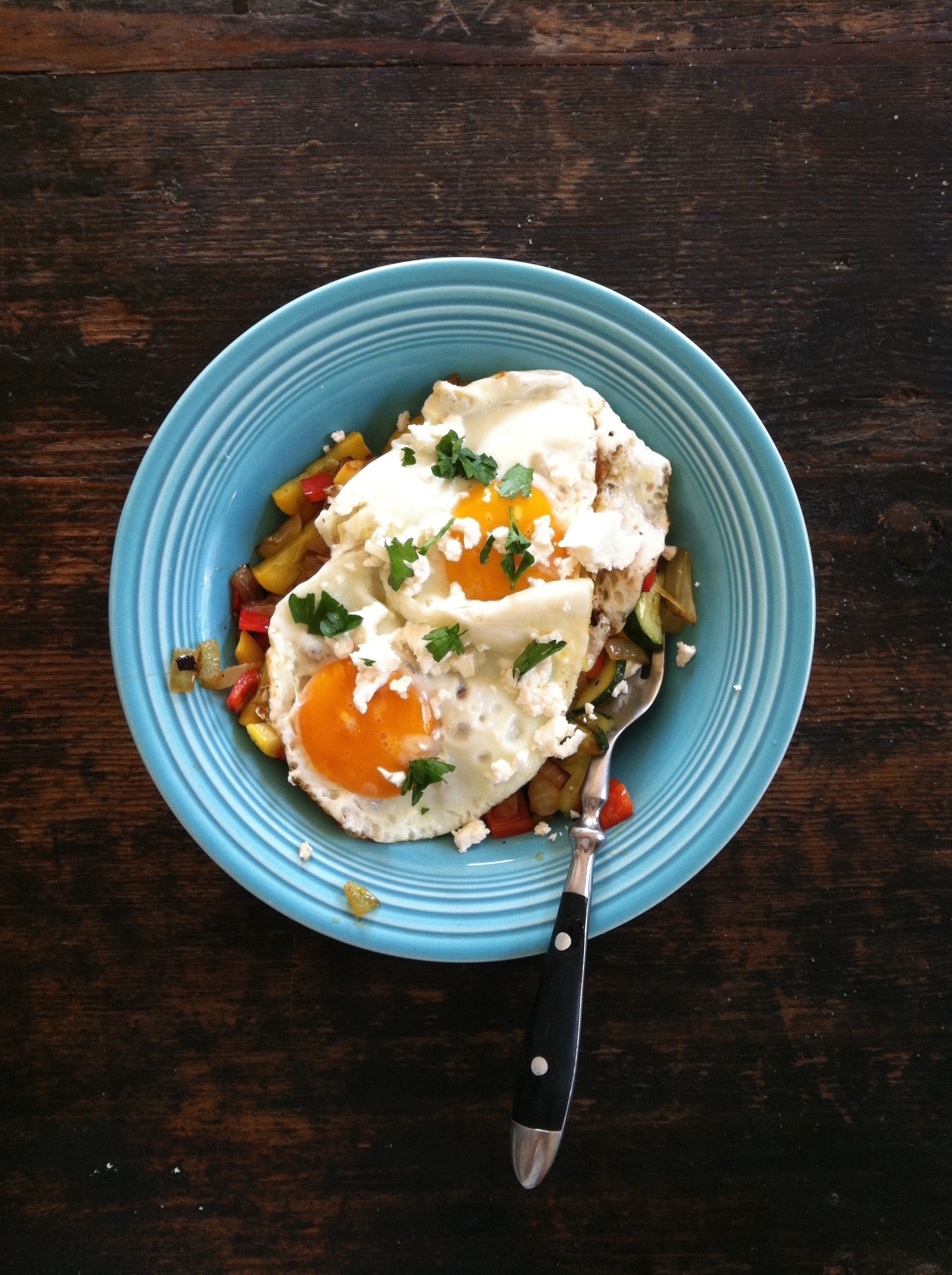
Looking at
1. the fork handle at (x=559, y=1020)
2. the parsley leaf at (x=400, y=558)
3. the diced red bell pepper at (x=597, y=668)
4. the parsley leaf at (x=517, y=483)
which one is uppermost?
the parsley leaf at (x=517, y=483)

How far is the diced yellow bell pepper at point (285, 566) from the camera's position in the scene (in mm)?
2840

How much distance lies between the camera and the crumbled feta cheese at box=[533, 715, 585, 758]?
103 inches

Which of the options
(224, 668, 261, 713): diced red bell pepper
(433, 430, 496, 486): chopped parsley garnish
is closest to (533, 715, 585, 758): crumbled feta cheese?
(433, 430, 496, 486): chopped parsley garnish

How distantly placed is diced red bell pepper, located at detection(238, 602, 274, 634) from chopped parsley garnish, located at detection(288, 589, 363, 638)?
203mm

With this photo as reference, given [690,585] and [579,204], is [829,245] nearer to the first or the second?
[579,204]

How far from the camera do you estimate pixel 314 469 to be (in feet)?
9.42

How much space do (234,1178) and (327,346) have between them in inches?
117

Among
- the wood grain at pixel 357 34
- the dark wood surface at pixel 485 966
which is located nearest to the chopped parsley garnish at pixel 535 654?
the dark wood surface at pixel 485 966

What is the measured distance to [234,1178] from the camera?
10.5ft

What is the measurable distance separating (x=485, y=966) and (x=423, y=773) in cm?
101

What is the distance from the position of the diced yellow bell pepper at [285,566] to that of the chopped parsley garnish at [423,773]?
75 cm

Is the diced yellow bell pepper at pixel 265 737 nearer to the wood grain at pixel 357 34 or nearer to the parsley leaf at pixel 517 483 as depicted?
the parsley leaf at pixel 517 483

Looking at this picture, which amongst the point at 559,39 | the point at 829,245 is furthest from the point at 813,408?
the point at 559,39

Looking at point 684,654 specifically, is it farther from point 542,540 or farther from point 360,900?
point 360,900
